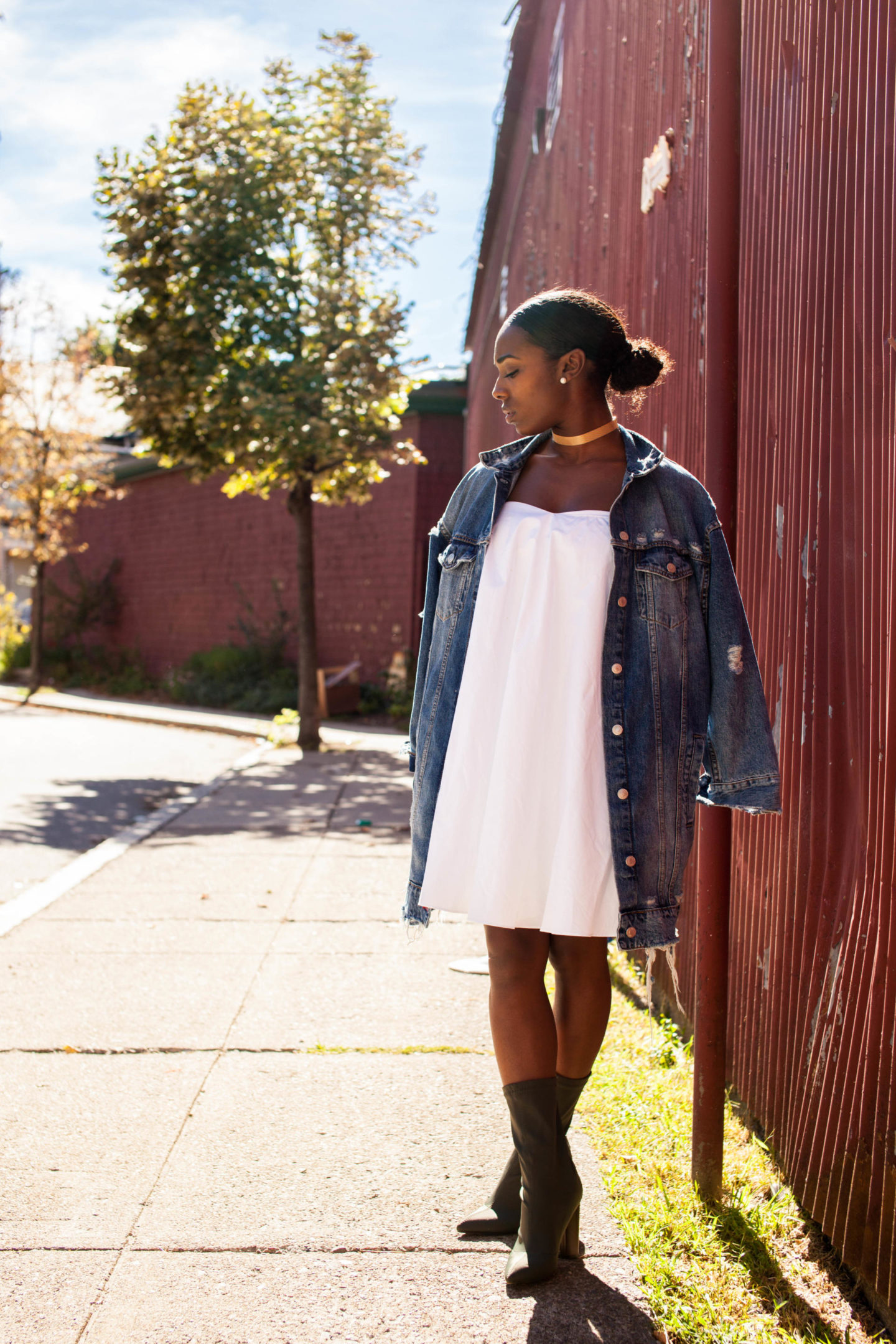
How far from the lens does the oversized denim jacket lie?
84.1 inches

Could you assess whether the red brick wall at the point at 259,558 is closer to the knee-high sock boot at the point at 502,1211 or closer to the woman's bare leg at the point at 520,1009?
the knee-high sock boot at the point at 502,1211

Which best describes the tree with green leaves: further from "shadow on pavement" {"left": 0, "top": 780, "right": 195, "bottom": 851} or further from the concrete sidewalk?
the concrete sidewalk

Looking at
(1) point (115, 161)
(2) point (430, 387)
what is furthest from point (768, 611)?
(2) point (430, 387)

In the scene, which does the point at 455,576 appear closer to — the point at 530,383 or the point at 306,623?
the point at 530,383

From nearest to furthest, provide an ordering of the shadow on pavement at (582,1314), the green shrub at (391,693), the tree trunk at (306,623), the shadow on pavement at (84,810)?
the shadow on pavement at (582,1314)
the shadow on pavement at (84,810)
the tree trunk at (306,623)
the green shrub at (391,693)

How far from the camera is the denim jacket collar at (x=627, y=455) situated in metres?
2.23

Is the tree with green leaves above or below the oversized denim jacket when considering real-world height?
above

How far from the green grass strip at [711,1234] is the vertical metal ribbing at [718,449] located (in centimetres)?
11

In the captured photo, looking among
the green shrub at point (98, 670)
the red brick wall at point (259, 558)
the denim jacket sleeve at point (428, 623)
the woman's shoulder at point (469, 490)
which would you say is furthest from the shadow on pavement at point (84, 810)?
the green shrub at point (98, 670)

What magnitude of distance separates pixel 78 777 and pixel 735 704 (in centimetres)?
816

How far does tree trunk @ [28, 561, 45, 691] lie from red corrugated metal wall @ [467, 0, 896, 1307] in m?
18.9

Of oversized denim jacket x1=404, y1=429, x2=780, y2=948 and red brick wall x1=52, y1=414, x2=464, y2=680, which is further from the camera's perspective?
red brick wall x1=52, y1=414, x2=464, y2=680

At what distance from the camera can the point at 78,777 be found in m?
9.50

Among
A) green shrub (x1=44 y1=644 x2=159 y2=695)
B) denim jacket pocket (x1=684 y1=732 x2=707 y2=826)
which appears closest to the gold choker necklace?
denim jacket pocket (x1=684 y1=732 x2=707 y2=826)
